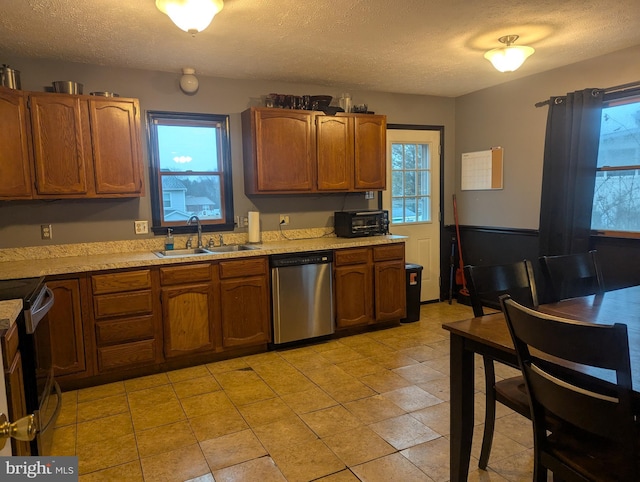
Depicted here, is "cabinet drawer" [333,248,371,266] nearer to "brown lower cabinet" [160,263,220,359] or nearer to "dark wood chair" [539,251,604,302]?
"brown lower cabinet" [160,263,220,359]

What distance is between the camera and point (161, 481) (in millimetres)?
2086

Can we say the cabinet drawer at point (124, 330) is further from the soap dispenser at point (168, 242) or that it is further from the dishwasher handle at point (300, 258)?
the dishwasher handle at point (300, 258)

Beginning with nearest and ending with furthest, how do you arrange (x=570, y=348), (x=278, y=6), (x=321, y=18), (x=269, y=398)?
(x=570, y=348) < (x=278, y=6) < (x=321, y=18) < (x=269, y=398)

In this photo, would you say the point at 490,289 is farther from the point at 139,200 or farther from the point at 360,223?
the point at 139,200

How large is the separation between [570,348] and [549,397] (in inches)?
9.1

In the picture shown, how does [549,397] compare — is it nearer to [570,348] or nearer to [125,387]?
[570,348]

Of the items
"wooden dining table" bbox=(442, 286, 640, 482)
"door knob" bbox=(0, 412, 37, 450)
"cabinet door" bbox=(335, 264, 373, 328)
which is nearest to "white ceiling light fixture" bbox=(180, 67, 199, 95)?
"cabinet door" bbox=(335, 264, 373, 328)

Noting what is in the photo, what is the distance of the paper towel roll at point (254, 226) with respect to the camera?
13.3 ft

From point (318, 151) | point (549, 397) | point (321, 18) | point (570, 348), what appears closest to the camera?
point (570, 348)

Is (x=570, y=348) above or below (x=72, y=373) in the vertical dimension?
above

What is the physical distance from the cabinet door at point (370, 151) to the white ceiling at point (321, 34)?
1.69 ft

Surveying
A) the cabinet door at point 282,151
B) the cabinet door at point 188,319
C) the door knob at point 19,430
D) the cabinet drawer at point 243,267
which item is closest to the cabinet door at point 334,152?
the cabinet door at point 282,151

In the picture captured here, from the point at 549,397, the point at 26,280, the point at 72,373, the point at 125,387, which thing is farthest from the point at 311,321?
the point at 549,397

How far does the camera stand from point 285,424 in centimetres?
259
